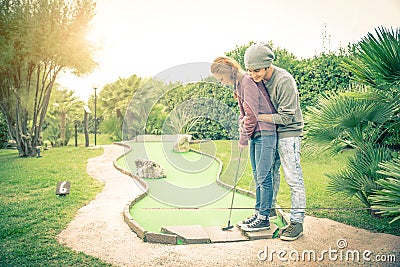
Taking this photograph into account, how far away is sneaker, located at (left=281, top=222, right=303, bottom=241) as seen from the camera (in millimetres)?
2406

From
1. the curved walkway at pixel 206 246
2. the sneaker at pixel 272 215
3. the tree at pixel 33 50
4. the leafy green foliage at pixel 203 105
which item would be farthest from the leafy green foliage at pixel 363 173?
the tree at pixel 33 50

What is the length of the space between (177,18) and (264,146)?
279 cm

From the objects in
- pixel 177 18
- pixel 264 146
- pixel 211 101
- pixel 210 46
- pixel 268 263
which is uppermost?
pixel 177 18

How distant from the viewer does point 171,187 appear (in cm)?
411

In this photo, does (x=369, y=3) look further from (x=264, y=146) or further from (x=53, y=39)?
(x=53, y=39)

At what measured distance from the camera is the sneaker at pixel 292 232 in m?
2.41

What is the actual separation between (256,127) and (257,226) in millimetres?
628

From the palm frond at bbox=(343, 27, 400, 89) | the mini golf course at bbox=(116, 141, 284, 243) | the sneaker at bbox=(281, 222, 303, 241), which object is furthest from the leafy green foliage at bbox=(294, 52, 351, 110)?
the palm frond at bbox=(343, 27, 400, 89)

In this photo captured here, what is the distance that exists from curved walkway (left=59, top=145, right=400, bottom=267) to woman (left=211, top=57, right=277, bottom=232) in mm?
232

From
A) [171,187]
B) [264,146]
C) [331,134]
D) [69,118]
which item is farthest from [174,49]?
[69,118]

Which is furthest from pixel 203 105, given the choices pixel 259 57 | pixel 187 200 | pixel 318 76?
pixel 318 76

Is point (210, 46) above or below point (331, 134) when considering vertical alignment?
above

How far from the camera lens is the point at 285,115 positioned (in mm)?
2309

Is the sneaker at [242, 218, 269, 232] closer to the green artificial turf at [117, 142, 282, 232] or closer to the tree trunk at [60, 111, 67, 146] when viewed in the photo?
the green artificial turf at [117, 142, 282, 232]
